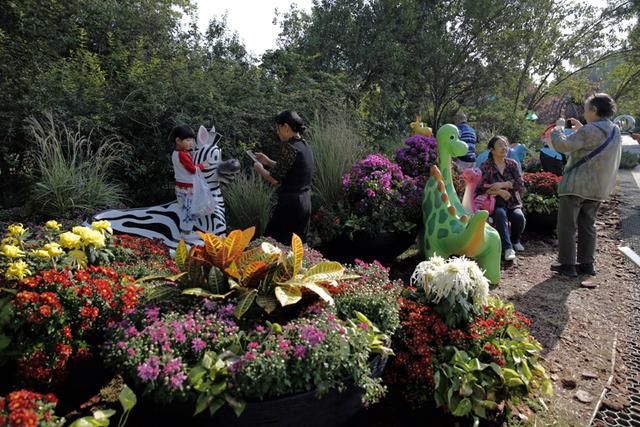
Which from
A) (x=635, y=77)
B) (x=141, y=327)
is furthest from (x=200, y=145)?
(x=635, y=77)

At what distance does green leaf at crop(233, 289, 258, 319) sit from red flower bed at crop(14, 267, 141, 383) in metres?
0.63

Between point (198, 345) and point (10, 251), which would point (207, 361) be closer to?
point (198, 345)

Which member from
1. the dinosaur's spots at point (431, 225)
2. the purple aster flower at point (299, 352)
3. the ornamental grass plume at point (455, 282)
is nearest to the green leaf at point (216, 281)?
the purple aster flower at point (299, 352)

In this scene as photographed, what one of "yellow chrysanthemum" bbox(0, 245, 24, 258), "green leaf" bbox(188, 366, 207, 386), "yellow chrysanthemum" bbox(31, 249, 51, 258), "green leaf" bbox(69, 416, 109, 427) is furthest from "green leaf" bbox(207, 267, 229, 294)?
"yellow chrysanthemum" bbox(0, 245, 24, 258)

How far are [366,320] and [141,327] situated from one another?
3.90ft

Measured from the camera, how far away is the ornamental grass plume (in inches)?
109

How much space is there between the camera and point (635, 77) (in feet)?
51.5

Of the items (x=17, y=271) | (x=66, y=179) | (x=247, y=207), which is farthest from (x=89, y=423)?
(x=247, y=207)

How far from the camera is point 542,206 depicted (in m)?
6.62

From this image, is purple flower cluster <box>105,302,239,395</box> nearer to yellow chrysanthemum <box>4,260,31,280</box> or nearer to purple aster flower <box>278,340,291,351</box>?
purple aster flower <box>278,340,291,351</box>

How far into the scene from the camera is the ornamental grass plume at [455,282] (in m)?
2.78

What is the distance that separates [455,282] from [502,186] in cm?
313

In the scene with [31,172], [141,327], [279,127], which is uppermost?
[279,127]

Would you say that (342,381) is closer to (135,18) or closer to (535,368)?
(535,368)
